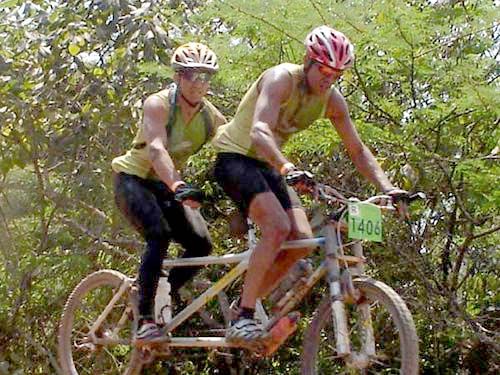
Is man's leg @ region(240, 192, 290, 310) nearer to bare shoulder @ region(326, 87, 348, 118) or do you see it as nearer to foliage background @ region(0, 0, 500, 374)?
bare shoulder @ region(326, 87, 348, 118)

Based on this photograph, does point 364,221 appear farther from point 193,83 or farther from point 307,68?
point 193,83

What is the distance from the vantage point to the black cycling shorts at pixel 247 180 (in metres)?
5.26

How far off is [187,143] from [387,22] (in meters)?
1.69

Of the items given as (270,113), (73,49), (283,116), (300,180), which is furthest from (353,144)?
(73,49)

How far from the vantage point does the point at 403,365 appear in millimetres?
4938

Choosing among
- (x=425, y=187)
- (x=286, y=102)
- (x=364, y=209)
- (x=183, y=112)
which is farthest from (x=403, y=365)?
(x=425, y=187)

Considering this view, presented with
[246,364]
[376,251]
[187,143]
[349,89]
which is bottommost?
[246,364]

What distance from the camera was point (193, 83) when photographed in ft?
18.4

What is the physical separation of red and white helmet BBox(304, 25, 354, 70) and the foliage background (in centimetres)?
140

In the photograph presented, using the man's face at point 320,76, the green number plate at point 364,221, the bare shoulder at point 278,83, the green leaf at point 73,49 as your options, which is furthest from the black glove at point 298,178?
the green leaf at point 73,49

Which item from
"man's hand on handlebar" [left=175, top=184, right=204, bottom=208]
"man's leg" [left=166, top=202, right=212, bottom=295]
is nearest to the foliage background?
"man's leg" [left=166, top=202, right=212, bottom=295]

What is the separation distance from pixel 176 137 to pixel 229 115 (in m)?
2.14

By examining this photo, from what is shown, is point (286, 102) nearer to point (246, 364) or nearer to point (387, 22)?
point (387, 22)

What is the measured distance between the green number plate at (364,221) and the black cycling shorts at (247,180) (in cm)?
49
